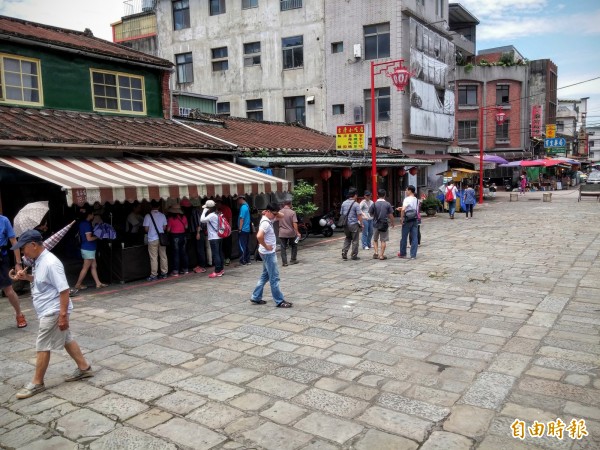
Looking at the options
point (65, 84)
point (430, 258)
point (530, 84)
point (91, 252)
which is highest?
point (530, 84)

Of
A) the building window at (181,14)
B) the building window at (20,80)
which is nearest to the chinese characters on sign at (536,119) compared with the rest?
the building window at (181,14)

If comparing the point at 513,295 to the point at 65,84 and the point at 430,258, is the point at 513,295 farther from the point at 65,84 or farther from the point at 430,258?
the point at 65,84

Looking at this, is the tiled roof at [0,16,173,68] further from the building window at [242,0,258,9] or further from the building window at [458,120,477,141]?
the building window at [458,120,477,141]

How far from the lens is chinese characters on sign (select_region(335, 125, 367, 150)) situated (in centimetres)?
1836

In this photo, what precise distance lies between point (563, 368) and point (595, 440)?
148 cm

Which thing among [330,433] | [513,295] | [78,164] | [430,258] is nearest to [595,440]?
[330,433]

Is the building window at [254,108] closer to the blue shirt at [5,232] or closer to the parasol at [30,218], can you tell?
the parasol at [30,218]

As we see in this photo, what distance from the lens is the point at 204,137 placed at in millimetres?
14211

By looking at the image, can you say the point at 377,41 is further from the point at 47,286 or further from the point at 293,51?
the point at 47,286

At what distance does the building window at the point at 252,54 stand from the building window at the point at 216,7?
2794 millimetres

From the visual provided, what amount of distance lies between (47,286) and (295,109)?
25.7 m

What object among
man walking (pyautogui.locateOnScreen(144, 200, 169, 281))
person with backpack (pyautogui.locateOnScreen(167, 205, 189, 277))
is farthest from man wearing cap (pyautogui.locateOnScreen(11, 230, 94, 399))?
person with backpack (pyautogui.locateOnScreen(167, 205, 189, 277))

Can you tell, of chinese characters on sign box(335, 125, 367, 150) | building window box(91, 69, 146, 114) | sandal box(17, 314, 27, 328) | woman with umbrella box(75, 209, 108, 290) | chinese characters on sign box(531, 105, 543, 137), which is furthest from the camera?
chinese characters on sign box(531, 105, 543, 137)

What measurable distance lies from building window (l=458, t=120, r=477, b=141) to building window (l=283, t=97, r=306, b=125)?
24.3 metres
